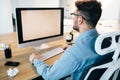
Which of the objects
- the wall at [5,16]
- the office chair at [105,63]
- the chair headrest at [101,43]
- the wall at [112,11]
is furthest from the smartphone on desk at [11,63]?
the wall at [112,11]

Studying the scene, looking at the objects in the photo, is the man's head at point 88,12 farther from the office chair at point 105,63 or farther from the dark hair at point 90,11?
the office chair at point 105,63

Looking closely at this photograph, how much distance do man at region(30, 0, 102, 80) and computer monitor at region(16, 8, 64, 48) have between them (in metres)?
0.34

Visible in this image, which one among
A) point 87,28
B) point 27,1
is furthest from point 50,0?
point 87,28

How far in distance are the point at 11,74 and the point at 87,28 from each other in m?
0.67

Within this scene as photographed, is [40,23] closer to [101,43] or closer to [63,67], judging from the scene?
[63,67]

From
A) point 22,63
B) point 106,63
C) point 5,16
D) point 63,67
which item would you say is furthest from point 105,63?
point 5,16

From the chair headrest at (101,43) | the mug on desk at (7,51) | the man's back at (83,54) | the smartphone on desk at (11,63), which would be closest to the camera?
the chair headrest at (101,43)

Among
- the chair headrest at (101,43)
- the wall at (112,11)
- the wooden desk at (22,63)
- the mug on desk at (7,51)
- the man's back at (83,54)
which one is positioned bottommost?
the wooden desk at (22,63)

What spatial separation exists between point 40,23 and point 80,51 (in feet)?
2.49

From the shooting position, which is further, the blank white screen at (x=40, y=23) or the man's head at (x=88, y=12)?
the blank white screen at (x=40, y=23)

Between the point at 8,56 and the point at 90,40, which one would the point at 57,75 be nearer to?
the point at 90,40

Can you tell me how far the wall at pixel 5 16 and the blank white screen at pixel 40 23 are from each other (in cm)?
217

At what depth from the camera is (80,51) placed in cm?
101

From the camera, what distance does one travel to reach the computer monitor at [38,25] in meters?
1.47
